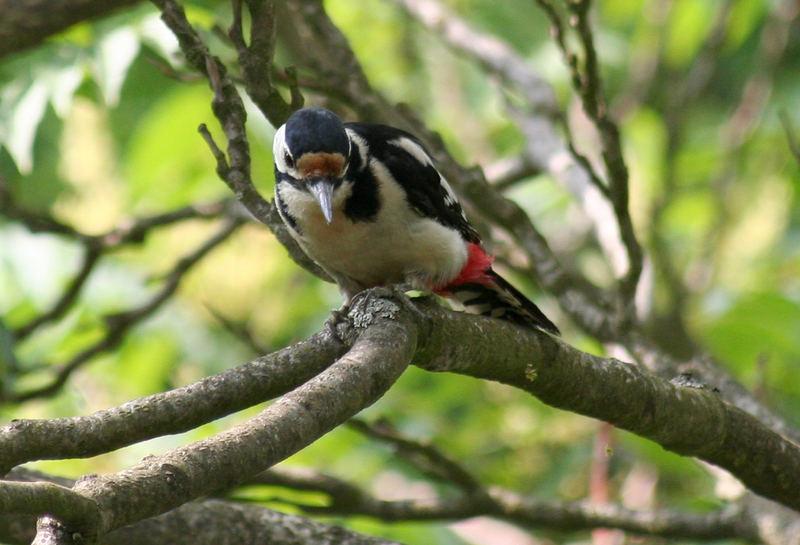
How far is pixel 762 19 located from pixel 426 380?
17.9 ft

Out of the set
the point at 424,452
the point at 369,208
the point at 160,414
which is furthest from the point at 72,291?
the point at 160,414

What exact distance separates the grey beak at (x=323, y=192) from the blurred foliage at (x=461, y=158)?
0.80 m

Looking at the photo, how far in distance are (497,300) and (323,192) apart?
1.01 metres

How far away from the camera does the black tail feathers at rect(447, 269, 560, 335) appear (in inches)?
153

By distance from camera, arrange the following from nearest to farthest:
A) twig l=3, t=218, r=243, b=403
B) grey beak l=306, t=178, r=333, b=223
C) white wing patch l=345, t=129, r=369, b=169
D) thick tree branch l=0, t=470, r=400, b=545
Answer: thick tree branch l=0, t=470, r=400, b=545, grey beak l=306, t=178, r=333, b=223, white wing patch l=345, t=129, r=369, b=169, twig l=3, t=218, r=243, b=403

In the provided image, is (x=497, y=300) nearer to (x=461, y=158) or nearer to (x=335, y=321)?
(x=335, y=321)

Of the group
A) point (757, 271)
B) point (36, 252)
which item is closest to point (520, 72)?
point (757, 271)

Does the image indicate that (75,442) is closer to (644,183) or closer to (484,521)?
(484,521)

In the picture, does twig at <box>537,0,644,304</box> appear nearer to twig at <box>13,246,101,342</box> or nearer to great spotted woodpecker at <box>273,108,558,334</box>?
great spotted woodpecker at <box>273,108,558,334</box>

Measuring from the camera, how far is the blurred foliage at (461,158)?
5043mm

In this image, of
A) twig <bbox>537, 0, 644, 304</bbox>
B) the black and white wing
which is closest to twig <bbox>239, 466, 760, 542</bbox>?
twig <bbox>537, 0, 644, 304</bbox>

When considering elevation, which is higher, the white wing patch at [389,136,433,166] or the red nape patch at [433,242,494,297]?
the white wing patch at [389,136,433,166]

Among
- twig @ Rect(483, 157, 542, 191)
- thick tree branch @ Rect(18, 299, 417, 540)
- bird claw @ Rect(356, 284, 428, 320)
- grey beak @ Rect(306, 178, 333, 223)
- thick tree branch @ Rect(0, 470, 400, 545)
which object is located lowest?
thick tree branch @ Rect(18, 299, 417, 540)

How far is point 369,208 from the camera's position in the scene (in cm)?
372
